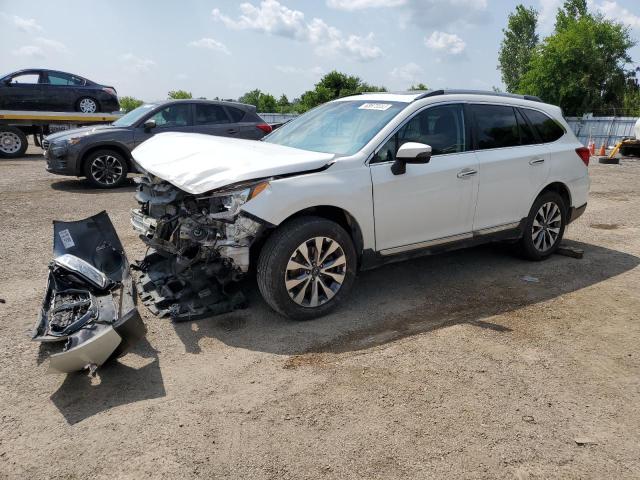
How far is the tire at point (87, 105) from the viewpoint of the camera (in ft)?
48.9

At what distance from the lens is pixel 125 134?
967 cm

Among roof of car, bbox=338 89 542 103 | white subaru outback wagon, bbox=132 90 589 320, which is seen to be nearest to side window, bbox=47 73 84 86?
white subaru outback wagon, bbox=132 90 589 320

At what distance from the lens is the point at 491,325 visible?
13.6 feet

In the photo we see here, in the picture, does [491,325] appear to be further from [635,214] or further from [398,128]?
[635,214]

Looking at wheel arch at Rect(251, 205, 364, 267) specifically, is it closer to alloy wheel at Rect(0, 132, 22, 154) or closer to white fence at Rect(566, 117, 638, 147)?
alloy wheel at Rect(0, 132, 22, 154)

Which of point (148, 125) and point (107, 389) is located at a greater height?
point (148, 125)

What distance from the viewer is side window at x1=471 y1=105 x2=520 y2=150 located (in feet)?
16.5

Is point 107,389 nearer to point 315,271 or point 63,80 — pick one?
point 315,271

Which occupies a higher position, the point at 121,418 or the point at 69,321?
the point at 69,321

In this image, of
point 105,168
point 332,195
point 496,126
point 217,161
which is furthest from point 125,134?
point 496,126

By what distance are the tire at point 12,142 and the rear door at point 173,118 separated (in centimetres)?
688

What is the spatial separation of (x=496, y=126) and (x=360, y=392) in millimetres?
3303

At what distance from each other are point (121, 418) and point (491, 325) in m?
2.83

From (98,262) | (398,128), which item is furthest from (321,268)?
(98,262)
